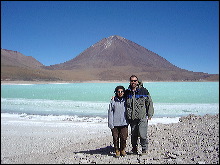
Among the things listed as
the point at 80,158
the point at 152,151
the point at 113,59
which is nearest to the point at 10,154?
the point at 80,158

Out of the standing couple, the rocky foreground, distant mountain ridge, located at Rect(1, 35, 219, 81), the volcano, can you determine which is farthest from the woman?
the volcano

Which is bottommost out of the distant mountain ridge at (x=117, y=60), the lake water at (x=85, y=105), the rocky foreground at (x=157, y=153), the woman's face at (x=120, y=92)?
the rocky foreground at (x=157, y=153)

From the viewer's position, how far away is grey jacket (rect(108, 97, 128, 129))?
11.8 ft

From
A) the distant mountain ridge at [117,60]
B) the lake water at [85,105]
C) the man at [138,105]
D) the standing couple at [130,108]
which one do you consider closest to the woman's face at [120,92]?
the standing couple at [130,108]

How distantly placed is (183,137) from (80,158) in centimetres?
227

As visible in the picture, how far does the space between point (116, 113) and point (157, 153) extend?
3.09ft

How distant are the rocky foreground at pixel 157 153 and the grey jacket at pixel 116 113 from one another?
1.70 ft

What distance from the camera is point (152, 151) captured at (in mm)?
4004

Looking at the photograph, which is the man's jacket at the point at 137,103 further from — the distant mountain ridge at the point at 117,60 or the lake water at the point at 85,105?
the distant mountain ridge at the point at 117,60

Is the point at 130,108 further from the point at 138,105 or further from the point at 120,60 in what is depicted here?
the point at 120,60

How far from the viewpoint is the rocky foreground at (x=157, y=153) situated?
3.50 m

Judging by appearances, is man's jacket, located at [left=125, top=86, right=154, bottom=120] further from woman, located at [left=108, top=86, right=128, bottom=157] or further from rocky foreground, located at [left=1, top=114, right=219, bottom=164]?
rocky foreground, located at [left=1, top=114, right=219, bottom=164]

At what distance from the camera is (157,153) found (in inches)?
153

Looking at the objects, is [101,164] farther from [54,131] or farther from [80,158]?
[54,131]
